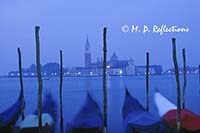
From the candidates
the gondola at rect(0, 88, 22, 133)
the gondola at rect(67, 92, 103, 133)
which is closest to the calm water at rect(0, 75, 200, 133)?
the gondola at rect(67, 92, 103, 133)

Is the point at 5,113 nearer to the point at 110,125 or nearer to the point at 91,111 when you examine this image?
the point at 91,111

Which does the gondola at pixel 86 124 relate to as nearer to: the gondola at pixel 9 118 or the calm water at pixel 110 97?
the gondola at pixel 9 118

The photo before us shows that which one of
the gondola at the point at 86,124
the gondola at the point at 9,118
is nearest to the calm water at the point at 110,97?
the gondola at the point at 86,124

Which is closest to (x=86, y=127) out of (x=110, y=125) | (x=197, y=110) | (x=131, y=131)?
(x=131, y=131)

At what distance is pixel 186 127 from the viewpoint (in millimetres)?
9727

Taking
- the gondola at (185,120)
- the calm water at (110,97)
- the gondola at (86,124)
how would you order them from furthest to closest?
the calm water at (110,97) < the gondola at (86,124) < the gondola at (185,120)

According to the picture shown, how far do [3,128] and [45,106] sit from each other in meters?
3.46

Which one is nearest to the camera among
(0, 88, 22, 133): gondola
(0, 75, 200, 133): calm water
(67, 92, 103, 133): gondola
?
(67, 92, 103, 133): gondola

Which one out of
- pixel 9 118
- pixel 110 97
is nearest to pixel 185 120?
pixel 9 118

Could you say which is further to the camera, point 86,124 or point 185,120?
point 86,124

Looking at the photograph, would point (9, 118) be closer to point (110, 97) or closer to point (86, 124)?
point (86, 124)

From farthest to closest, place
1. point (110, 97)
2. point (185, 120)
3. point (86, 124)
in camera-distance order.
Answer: point (110, 97), point (86, 124), point (185, 120)

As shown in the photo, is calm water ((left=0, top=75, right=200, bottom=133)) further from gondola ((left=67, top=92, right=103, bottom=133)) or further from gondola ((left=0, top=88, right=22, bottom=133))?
gondola ((left=0, top=88, right=22, bottom=133))

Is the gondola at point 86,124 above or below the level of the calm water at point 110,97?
above
